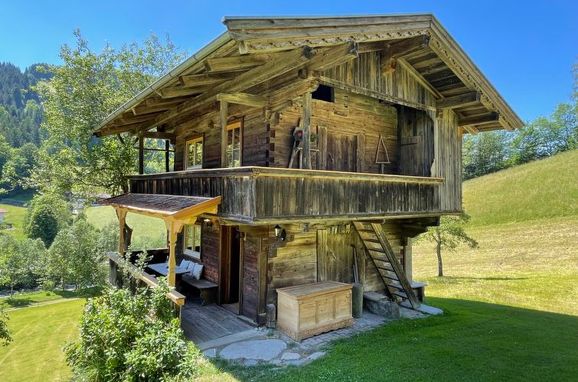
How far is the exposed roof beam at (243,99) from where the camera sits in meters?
9.13

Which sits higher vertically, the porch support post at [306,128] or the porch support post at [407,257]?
the porch support post at [306,128]

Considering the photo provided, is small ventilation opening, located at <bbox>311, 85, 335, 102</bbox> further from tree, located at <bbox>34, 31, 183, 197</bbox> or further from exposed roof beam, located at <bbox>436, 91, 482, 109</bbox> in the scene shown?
tree, located at <bbox>34, 31, 183, 197</bbox>

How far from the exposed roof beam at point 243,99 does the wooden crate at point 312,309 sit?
5074 millimetres

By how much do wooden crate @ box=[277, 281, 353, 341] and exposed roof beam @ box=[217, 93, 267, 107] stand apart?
5.07 meters

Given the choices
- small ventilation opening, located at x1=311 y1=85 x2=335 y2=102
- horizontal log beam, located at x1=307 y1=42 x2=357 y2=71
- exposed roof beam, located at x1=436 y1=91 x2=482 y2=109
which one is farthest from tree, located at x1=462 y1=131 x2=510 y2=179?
horizontal log beam, located at x1=307 y1=42 x2=357 y2=71

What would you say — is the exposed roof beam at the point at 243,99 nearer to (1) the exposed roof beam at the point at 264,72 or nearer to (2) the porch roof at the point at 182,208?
(1) the exposed roof beam at the point at 264,72

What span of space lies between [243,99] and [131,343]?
6338mm

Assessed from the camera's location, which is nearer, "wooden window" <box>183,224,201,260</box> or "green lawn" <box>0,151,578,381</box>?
"green lawn" <box>0,151,578,381</box>

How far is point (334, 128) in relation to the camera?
1168cm

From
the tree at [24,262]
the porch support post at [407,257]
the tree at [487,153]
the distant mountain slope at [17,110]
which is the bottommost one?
the tree at [24,262]

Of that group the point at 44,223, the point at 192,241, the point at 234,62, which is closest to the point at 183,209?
the point at 234,62

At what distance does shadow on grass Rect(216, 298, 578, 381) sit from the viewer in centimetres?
712

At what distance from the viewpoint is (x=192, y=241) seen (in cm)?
1484

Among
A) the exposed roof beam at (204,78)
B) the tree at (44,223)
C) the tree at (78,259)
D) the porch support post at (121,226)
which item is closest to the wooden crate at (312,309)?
the exposed roof beam at (204,78)
